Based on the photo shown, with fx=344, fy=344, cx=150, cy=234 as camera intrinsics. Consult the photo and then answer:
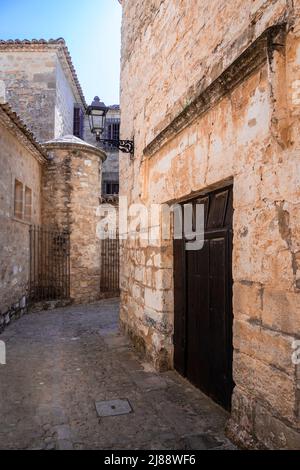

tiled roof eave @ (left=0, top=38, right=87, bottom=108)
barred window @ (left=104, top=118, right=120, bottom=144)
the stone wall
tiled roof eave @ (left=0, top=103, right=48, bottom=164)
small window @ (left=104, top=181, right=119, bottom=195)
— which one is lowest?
tiled roof eave @ (left=0, top=103, right=48, bottom=164)

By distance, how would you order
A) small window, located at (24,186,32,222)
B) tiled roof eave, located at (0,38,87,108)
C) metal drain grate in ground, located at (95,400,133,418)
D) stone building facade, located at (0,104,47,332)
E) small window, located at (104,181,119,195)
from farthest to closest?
1. small window, located at (104,181,119,195)
2. tiled roof eave, located at (0,38,87,108)
3. small window, located at (24,186,32,222)
4. stone building facade, located at (0,104,47,332)
5. metal drain grate in ground, located at (95,400,133,418)

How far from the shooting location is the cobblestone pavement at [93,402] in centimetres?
261

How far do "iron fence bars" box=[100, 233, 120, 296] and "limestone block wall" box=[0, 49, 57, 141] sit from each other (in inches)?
176

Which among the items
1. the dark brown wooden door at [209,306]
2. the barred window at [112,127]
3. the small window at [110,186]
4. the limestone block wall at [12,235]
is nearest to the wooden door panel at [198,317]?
the dark brown wooden door at [209,306]

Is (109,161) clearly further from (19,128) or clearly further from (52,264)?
(19,128)

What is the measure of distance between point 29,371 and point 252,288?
10.5 feet

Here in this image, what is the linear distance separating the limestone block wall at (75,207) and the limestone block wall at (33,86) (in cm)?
260

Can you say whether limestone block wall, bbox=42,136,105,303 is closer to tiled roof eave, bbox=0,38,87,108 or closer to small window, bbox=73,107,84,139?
tiled roof eave, bbox=0,38,87,108

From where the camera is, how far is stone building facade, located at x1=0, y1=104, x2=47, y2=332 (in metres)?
6.86

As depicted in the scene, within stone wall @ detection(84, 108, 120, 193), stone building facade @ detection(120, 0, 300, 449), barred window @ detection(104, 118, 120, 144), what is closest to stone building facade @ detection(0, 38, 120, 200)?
stone wall @ detection(84, 108, 120, 193)

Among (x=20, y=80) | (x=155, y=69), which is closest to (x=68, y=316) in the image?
(x=155, y=69)

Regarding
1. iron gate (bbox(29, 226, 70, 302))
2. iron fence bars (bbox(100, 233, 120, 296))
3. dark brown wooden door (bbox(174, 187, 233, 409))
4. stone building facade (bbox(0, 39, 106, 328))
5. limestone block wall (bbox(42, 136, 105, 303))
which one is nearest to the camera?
dark brown wooden door (bbox(174, 187, 233, 409))

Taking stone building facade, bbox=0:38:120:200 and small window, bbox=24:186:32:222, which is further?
stone building facade, bbox=0:38:120:200

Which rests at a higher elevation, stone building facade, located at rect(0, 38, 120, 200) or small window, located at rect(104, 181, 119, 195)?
stone building facade, located at rect(0, 38, 120, 200)
